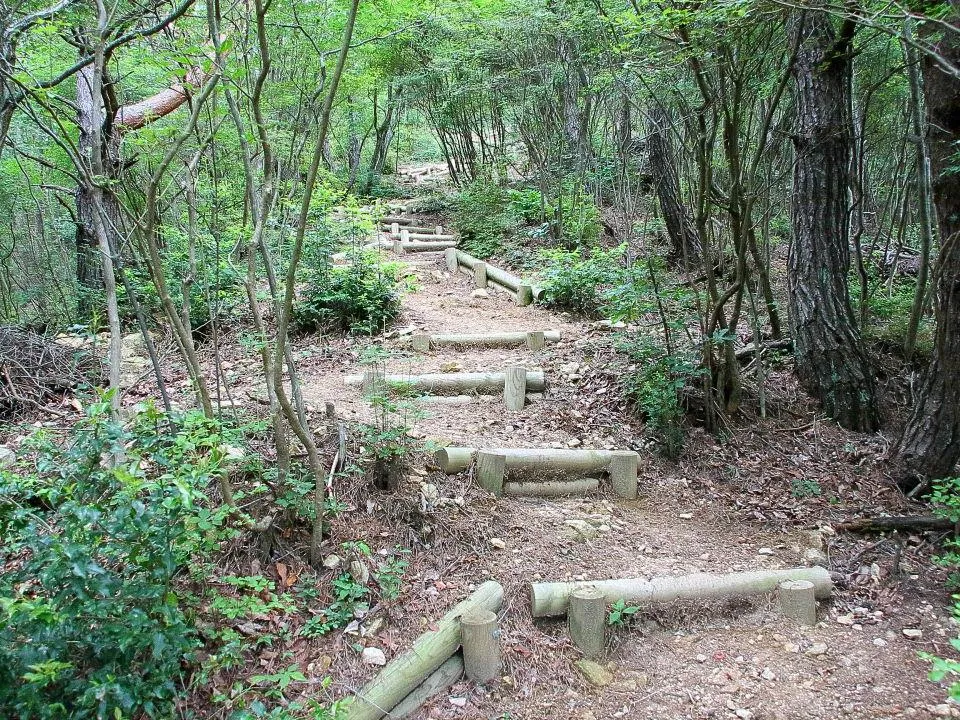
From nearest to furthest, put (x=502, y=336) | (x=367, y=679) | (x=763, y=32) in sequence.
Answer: (x=367, y=679) < (x=763, y=32) < (x=502, y=336)

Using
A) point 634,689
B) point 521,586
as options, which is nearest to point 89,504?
point 521,586

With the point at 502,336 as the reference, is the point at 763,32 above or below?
above

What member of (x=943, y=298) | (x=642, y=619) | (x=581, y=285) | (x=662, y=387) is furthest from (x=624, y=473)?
(x=581, y=285)

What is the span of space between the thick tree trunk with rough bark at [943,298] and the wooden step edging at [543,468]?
211 centimetres

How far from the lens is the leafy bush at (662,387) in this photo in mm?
5344

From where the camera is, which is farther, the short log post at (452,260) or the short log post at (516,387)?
the short log post at (452,260)

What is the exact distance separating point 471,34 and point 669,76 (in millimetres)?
7901

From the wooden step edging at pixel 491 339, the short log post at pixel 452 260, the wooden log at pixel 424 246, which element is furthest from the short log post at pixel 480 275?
the wooden step edging at pixel 491 339

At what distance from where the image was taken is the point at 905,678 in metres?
3.44

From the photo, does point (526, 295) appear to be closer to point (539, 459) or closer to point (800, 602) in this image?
point (539, 459)

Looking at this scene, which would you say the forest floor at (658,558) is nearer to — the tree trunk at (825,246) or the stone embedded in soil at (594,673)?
the stone embedded in soil at (594,673)

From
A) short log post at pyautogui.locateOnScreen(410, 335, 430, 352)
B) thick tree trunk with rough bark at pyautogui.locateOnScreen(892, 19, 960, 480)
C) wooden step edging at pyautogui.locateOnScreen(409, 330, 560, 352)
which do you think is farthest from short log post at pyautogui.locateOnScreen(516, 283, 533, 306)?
thick tree trunk with rough bark at pyautogui.locateOnScreen(892, 19, 960, 480)

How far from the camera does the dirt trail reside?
3.36 meters

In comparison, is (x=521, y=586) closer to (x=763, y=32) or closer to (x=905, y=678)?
(x=905, y=678)
